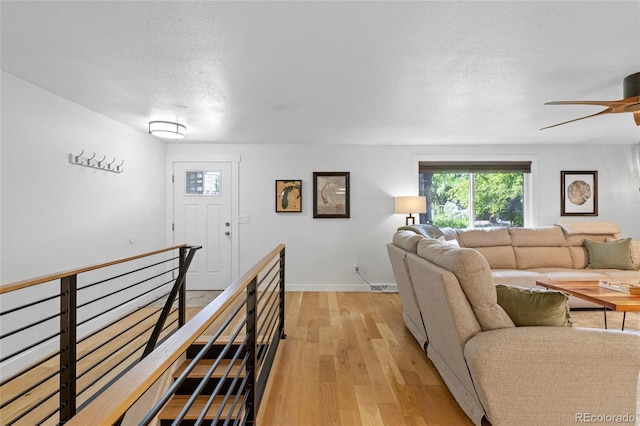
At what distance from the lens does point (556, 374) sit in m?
1.51

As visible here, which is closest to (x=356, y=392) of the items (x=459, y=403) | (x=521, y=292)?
(x=459, y=403)

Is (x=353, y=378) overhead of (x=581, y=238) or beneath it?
beneath

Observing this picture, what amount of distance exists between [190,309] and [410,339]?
2596 millimetres

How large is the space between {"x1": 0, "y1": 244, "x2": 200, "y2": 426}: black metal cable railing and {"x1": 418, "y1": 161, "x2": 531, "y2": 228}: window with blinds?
3635 mm

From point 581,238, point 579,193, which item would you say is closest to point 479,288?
point 581,238

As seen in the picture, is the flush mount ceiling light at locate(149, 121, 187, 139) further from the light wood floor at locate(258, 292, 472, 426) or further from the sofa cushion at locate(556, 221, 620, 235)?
the sofa cushion at locate(556, 221, 620, 235)

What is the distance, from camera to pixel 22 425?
6.15 ft

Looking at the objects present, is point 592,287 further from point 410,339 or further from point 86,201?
point 86,201

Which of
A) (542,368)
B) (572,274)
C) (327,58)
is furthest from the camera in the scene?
(572,274)

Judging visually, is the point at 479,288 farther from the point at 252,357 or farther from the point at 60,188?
the point at 60,188

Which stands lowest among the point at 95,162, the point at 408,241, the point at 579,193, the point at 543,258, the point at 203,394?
the point at 203,394

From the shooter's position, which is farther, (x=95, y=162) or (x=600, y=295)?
(x=95, y=162)

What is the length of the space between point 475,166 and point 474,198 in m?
0.49

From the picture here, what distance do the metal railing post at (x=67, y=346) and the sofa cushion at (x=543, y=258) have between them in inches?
182
